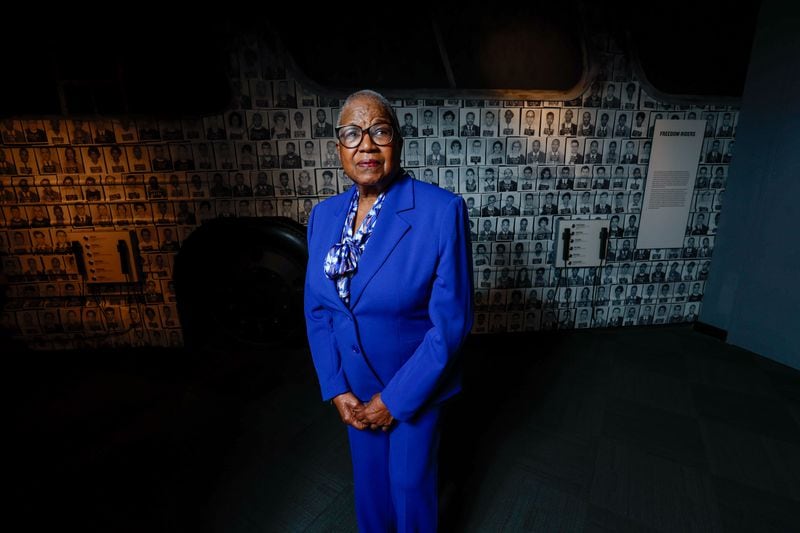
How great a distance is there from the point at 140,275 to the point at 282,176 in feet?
4.46

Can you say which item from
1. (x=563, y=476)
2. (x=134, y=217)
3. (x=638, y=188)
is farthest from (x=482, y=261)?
(x=134, y=217)

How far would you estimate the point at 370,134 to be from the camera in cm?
101

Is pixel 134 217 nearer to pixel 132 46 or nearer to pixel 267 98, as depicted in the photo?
pixel 132 46

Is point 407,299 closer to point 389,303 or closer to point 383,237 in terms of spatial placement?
point 389,303

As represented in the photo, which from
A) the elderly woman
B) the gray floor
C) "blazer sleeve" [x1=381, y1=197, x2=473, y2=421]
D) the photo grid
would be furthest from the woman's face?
the photo grid

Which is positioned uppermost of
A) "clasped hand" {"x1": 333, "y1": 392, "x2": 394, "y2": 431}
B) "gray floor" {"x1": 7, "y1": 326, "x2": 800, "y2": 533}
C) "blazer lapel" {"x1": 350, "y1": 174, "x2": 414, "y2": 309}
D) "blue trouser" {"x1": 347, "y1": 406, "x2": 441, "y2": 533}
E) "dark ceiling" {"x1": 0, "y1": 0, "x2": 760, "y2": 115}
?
"dark ceiling" {"x1": 0, "y1": 0, "x2": 760, "y2": 115}

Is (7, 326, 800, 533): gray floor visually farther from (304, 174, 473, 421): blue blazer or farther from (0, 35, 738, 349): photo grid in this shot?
(304, 174, 473, 421): blue blazer

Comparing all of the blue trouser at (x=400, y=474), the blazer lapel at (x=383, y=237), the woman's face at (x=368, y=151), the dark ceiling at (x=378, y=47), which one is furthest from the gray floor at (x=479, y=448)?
the dark ceiling at (x=378, y=47)

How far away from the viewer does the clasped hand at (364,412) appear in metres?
1.07

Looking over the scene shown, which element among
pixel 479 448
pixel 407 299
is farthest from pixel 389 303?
pixel 479 448

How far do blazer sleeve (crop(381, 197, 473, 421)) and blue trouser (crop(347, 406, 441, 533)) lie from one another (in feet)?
0.39

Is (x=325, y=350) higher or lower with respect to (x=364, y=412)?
higher

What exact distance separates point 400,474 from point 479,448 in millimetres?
997

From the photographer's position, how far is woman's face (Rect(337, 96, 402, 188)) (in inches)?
39.5
